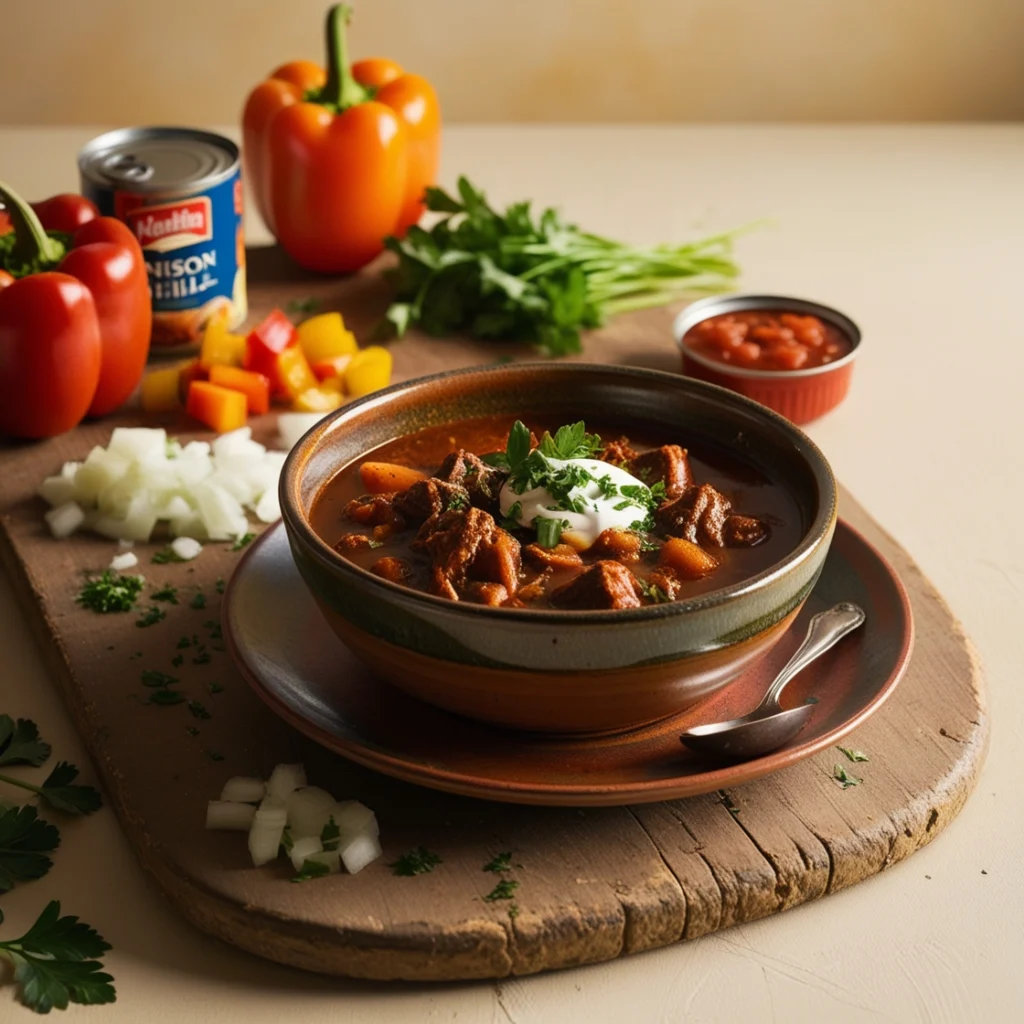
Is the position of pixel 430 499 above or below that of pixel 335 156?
above

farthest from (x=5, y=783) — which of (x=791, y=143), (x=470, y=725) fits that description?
(x=791, y=143)

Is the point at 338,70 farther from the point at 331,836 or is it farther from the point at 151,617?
the point at 331,836

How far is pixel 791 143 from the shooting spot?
6809 millimetres

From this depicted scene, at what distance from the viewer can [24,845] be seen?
2588 mm

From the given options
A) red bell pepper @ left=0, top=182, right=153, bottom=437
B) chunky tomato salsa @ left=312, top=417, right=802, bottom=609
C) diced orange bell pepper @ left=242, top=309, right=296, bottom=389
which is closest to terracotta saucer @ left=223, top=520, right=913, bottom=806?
chunky tomato salsa @ left=312, top=417, right=802, bottom=609

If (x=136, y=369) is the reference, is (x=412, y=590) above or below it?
above

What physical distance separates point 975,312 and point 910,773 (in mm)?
2722

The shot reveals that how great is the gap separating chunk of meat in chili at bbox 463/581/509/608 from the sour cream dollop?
0.19 m

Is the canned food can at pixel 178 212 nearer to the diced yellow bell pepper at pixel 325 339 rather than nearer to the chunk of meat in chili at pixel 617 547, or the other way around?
the diced yellow bell pepper at pixel 325 339

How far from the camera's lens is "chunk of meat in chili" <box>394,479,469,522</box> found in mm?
2746

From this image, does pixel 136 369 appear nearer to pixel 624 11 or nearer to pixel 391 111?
pixel 391 111

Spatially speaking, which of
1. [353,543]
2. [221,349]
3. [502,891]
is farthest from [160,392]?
[502,891]

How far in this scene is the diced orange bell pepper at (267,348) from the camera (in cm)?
417

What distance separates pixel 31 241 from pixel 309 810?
6.68 feet
